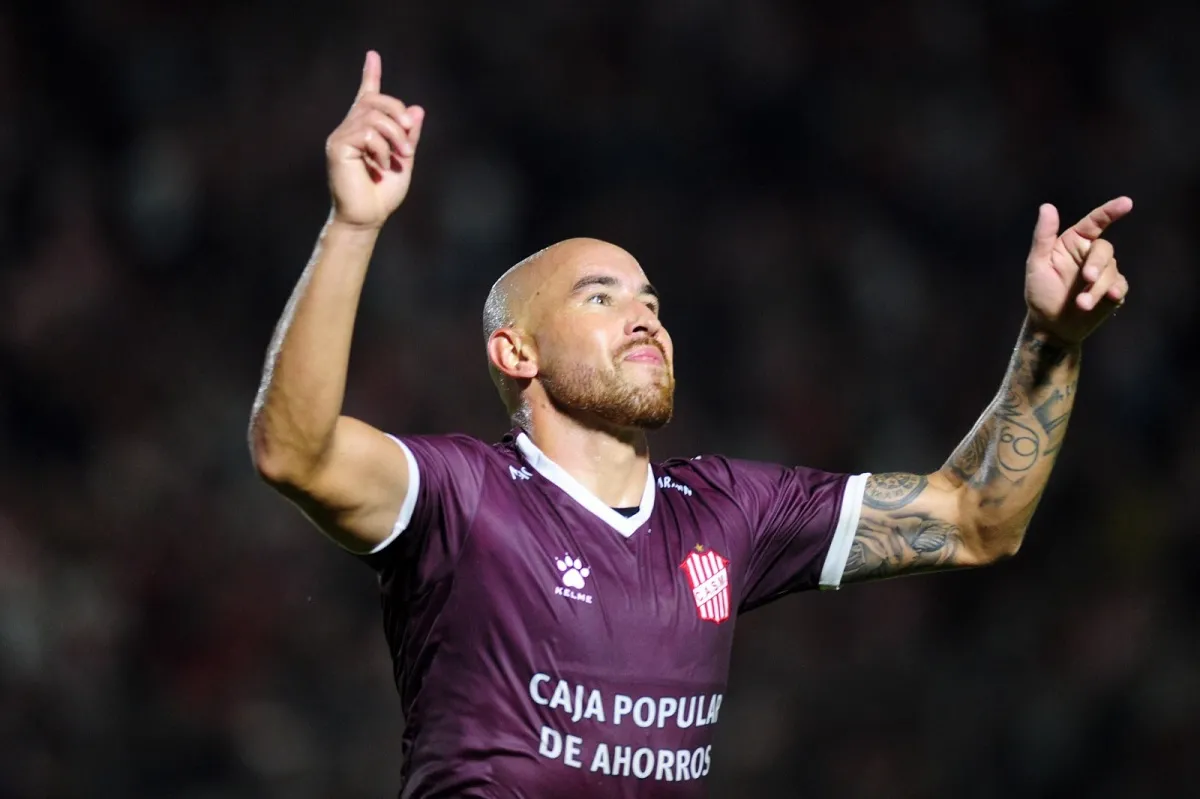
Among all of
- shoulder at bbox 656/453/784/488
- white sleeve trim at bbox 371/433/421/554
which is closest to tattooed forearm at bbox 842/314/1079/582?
shoulder at bbox 656/453/784/488

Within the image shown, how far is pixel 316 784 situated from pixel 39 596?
4.52 ft

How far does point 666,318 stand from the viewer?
23.6ft

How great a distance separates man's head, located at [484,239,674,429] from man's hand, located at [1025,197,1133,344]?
84cm

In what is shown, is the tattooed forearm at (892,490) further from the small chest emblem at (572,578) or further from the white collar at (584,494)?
the small chest emblem at (572,578)

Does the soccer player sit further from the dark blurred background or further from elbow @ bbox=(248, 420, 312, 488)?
the dark blurred background

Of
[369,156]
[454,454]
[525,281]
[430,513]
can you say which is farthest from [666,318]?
[369,156]

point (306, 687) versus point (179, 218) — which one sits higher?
point (179, 218)

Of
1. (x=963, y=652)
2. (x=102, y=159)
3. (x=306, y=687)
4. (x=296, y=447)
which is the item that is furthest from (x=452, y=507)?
(x=102, y=159)

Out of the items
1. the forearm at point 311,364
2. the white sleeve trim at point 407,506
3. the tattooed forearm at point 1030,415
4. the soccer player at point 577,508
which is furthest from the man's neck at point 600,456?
the tattooed forearm at point 1030,415

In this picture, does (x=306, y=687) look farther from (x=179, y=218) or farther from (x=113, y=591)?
(x=179, y=218)

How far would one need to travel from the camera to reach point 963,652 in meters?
6.69

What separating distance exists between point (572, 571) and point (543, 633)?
0.49ft

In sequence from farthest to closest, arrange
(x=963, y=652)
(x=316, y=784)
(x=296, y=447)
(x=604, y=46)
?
(x=604, y=46) → (x=963, y=652) → (x=316, y=784) → (x=296, y=447)

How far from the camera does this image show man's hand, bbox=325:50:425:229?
2.82 metres
